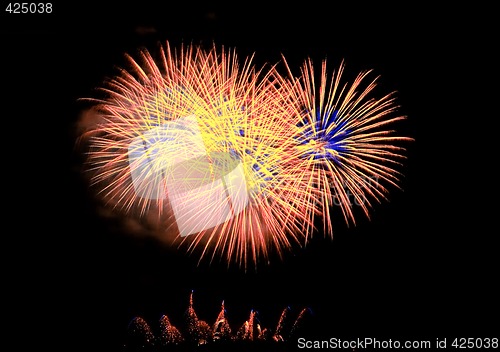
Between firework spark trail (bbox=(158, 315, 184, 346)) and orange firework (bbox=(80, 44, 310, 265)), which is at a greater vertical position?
orange firework (bbox=(80, 44, 310, 265))

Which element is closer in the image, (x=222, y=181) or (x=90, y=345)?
(x=222, y=181)

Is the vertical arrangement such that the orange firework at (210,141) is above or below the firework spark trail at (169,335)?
above

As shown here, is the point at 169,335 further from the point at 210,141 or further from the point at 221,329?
the point at 210,141

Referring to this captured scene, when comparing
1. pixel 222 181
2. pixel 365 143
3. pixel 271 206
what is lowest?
pixel 271 206

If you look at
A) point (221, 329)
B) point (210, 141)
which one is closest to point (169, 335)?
point (221, 329)

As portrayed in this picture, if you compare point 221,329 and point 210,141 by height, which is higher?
point 210,141

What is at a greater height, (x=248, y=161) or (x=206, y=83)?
(x=206, y=83)

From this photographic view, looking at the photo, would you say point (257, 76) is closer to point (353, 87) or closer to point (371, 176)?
point (353, 87)

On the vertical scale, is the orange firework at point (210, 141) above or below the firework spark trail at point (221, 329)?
above

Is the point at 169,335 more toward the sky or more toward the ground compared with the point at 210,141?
more toward the ground

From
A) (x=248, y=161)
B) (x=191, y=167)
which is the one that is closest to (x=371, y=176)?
(x=248, y=161)

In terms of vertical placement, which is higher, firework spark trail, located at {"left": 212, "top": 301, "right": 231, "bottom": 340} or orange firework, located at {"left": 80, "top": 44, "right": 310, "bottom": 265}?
orange firework, located at {"left": 80, "top": 44, "right": 310, "bottom": 265}
